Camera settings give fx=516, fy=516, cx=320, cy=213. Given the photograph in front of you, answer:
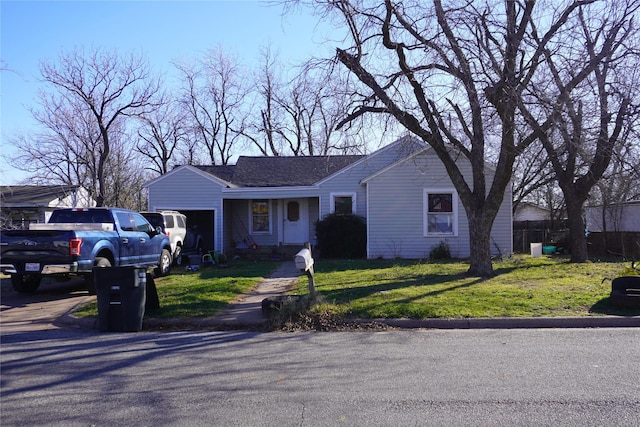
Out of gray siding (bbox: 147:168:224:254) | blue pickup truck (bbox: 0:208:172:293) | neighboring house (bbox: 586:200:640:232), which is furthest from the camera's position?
neighboring house (bbox: 586:200:640:232)

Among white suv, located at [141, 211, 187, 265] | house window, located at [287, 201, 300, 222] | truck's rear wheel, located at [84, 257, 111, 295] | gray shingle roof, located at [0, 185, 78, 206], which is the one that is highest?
gray shingle roof, located at [0, 185, 78, 206]

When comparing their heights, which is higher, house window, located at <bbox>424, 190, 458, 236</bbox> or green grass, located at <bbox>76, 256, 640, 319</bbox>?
house window, located at <bbox>424, 190, 458, 236</bbox>

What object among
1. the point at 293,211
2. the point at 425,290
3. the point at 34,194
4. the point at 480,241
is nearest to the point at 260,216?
the point at 293,211

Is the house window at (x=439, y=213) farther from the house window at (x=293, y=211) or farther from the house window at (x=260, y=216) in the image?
the house window at (x=260, y=216)

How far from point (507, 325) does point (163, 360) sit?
5428 mm

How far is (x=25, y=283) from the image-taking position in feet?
40.1

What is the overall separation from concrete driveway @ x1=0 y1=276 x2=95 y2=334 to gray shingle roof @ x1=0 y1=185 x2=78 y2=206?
51.0 ft

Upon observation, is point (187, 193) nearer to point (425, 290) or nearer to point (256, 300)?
point (256, 300)

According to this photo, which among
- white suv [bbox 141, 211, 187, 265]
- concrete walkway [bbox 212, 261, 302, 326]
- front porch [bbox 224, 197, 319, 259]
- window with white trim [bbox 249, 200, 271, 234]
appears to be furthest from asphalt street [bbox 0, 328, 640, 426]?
window with white trim [bbox 249, 200, 271, 234]

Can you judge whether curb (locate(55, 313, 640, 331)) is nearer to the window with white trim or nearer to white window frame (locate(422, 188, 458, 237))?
white window frame (locate(422, 188, 458, 237))

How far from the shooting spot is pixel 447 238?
61.4 ft

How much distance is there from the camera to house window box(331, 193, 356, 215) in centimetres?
2030

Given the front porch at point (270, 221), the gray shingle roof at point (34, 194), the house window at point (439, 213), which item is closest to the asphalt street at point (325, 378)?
the house window at point (439, 213)

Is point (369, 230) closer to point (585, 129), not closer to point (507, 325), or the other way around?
point (585, 129)
